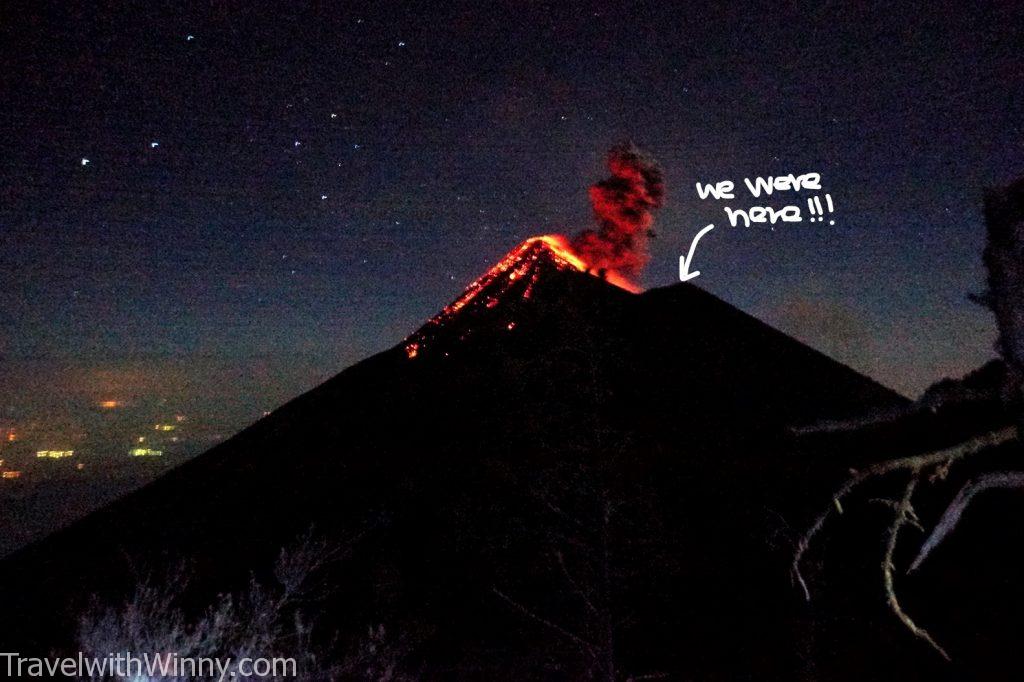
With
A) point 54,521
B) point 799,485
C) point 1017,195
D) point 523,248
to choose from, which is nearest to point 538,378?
point 799,485

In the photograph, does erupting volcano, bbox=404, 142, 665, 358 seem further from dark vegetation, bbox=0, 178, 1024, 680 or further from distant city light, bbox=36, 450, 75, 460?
distant city light, bbox=36, 450, 75, 460

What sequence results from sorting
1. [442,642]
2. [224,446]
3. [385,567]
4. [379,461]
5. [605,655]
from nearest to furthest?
[605,655]
[442,642]
[385,567]
[379,461]
[224,446]

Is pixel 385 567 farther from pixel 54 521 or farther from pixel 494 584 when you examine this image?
pixel 54 521

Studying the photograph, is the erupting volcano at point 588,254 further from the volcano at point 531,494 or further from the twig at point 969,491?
the twig at point 969,491

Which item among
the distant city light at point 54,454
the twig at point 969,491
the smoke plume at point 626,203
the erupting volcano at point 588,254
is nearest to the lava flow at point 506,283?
the erupting volcano at point 588,254

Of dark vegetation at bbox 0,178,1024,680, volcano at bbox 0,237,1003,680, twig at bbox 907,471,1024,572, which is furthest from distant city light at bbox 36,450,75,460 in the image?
twig at bbox 907,471,1024,572

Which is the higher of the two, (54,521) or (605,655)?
(54,521)

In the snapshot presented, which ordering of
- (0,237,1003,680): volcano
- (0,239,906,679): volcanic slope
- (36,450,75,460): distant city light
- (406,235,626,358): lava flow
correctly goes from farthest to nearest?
1. (36,450,75,460): distant city light
2. (406,235,626,358): lava flow
3. (0,239,906,679): volcanic slope
4. (0,237,1003,680): volcano
